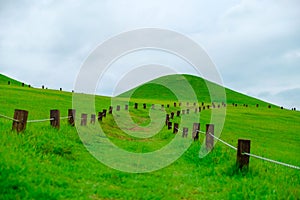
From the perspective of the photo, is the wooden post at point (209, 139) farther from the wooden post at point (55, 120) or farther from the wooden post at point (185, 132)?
the wooden post at point (55, 120)

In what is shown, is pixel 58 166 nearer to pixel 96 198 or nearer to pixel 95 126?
pixel 96 198

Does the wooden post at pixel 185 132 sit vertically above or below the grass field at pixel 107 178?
above

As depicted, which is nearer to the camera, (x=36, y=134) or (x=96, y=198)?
(x=96, y=198)

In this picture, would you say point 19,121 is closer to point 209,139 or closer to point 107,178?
point 107,178

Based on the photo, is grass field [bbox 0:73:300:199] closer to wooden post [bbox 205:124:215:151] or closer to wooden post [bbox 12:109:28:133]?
wooden post [bbox 12:109:28:133]

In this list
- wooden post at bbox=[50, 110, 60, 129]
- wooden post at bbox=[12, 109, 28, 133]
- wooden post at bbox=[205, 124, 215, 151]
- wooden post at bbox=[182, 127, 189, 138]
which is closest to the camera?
wooden post at bbox=[12, 109, 28, 133]

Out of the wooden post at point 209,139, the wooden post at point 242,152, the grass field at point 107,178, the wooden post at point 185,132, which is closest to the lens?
the grass field at point 107,178

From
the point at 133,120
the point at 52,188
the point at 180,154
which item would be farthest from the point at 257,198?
the point at 133,120

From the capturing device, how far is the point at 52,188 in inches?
285

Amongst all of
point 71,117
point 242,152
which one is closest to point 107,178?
point 242,152

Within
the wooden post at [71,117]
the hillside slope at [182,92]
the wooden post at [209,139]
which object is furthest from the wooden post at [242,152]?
the hillside slope at [182,92]

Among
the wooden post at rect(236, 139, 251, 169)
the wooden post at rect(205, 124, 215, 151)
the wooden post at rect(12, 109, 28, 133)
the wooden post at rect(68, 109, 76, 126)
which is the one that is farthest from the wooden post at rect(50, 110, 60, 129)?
the wooden post at rect(236, 139, 251, 169)

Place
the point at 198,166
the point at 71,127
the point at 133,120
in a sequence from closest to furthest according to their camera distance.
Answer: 1. the point at 198,166
2. the point at 71,127
3. the point at 133,120

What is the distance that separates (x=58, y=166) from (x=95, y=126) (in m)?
11.6
